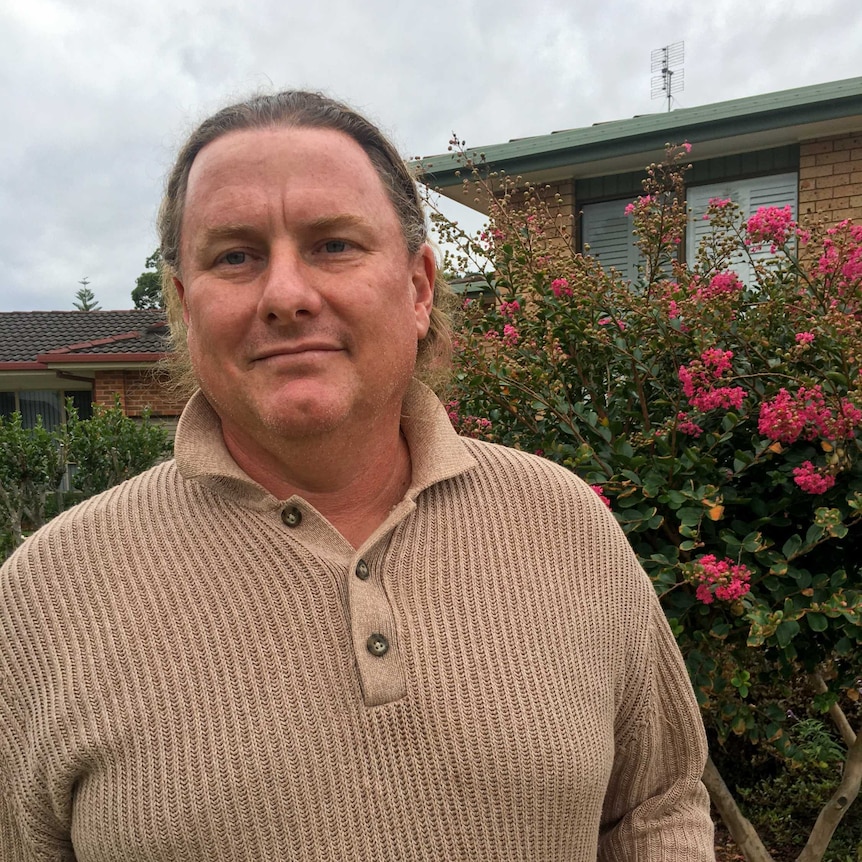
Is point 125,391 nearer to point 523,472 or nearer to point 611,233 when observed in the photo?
point 611,233

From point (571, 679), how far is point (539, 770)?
0.16 m

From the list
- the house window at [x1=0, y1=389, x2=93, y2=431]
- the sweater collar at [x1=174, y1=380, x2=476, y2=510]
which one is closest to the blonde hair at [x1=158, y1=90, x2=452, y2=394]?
the sweater collar at [x1=174, y1=380, x2=476, y2=510]

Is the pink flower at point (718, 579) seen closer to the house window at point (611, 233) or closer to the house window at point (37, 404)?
the house window at point (611, 233)

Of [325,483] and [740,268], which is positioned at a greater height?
[740,268]

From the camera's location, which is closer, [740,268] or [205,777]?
[205,777]

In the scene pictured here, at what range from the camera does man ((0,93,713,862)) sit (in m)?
1.21

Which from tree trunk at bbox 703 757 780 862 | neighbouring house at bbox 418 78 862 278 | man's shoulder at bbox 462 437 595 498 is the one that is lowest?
tree trunk at bbox 703 757 780 862

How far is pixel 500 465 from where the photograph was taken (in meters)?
1.59

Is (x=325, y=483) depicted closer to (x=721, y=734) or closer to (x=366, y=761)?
(x=366, y=761)

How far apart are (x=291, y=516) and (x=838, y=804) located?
9.08 feet

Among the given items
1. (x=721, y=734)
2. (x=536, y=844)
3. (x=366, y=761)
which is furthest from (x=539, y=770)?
(x=721, y=734)

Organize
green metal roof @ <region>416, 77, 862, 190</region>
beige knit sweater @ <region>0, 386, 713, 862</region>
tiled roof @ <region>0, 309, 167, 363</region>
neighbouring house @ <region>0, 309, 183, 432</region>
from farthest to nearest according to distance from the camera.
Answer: tiled roof @ <region>0, 309, 167, 363</region>
neighbouring house @ <region>0, 309, 183, 432</region>
green metal roof @ <region>416, 77, 862, 190</region>
beige knit sweater @ <region>0, 386, 713, 862</region>

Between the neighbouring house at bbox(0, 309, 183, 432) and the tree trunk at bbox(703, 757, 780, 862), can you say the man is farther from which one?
the neighbouring house at bbox(0, 309, 183, 432)

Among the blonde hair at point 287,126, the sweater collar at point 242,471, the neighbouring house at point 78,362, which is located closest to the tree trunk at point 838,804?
the sweater collar at point 242,471
